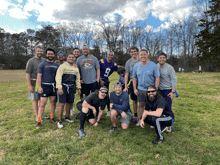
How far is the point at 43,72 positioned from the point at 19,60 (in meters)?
42.4

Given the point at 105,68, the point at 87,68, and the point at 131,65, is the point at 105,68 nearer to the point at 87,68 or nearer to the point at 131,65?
the point at 87,68

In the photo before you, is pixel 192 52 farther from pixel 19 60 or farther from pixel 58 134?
pixel 19 60

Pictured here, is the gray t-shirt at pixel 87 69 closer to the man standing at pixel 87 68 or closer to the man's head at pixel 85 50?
the man standing at pixel 87 68

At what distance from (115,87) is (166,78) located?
4.49 feet

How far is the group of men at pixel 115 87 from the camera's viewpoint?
3.12 metres

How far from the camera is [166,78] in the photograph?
3379 millimetres

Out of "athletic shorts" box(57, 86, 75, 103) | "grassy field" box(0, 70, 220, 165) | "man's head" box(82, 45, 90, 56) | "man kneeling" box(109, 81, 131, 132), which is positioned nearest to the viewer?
"grassy field" box(0, 70, 220, 165)

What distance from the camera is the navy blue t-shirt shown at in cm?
353

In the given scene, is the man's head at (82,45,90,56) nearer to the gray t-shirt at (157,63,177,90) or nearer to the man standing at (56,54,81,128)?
the man standing at (56,54,81,128)

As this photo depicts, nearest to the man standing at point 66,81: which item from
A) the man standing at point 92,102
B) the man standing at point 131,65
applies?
the man standing at point 92,102

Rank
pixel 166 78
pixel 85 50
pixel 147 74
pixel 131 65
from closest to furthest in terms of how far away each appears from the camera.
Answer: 1. pixel 147 74
2. pixel 166 78
3. pixel 131 65
4. pixel 85 50

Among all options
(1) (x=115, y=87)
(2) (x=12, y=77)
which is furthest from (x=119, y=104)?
(2) (x=12, y=77)

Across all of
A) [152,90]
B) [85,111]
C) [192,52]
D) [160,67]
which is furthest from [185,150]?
[192,52]

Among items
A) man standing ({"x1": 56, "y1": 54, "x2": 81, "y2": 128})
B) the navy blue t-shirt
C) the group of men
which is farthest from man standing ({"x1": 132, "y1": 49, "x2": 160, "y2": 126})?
the navy blue t-shirt
